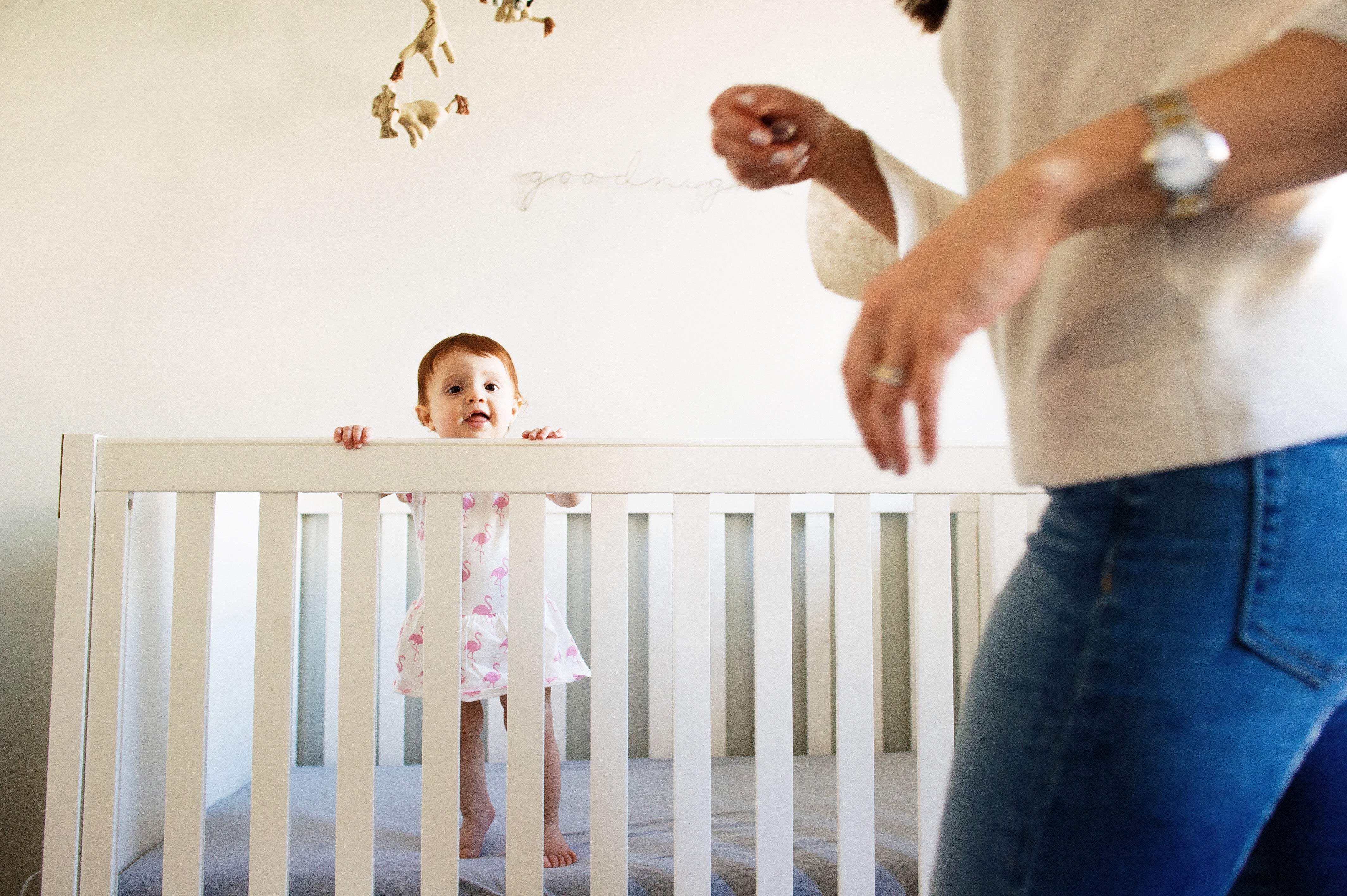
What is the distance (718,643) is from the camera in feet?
5.19

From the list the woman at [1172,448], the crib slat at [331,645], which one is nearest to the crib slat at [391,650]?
the crib slat at [331,645]

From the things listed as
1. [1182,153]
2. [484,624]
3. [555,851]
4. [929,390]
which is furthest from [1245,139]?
[484,624]

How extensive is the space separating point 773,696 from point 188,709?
1.98 feet

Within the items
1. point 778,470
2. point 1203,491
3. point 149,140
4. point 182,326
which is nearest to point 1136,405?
point 1203,491

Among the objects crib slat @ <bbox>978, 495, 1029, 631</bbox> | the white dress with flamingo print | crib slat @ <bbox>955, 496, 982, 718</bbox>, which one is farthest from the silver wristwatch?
the white dress with flamingo print

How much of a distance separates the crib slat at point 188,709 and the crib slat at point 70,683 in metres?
0.09

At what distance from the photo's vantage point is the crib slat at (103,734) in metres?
0.88

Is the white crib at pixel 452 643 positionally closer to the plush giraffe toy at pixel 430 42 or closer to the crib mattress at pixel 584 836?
the crib mattress at pixel 584 836

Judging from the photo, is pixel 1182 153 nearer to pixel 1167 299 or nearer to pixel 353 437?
pixel 1167 299

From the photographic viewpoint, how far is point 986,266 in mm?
288

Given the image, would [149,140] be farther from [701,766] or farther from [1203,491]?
[1203,491]

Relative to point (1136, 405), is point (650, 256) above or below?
above

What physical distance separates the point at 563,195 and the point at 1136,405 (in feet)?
5.05

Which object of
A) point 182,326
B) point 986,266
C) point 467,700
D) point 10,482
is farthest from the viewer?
point 182,326
